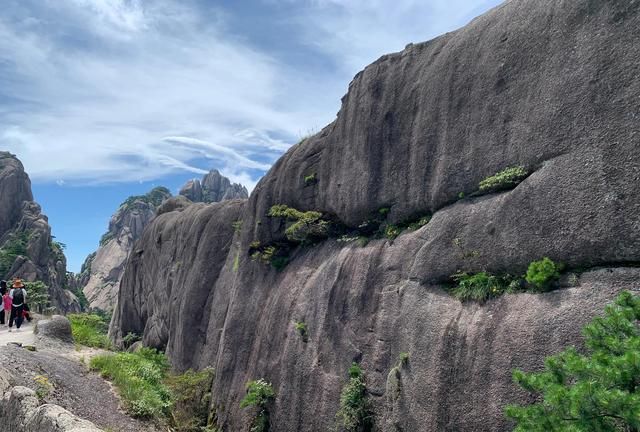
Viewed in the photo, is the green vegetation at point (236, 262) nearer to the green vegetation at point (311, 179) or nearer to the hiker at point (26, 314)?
the green vegetation at point (311, 179)

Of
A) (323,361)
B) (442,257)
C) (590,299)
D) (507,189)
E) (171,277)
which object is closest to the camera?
(590,299)

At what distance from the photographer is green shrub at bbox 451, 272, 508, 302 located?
11.6 meters

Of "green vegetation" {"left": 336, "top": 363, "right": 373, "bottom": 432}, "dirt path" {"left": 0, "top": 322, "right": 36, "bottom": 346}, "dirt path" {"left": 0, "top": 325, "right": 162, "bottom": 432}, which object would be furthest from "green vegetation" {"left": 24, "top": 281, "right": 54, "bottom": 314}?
"green vegetation" {"left": 336, "top": 363, "right": 373, "bottom": 432}

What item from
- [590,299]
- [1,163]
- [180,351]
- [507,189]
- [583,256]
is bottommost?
[180,351]

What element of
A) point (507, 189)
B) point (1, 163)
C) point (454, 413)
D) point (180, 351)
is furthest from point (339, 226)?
point (1, 163)

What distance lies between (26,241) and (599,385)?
81376mm

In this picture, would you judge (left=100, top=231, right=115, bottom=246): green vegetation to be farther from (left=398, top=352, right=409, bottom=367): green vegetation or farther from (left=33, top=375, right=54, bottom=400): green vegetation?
(left=398, top=352, right=409, bottom=367): green vegetation

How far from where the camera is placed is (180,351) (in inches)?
1120

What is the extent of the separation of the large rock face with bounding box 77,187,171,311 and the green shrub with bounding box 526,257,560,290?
360ft

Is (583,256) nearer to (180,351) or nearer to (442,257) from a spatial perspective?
(442,257)

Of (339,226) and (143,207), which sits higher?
(143,207)

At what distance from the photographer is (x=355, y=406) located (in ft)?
46.0

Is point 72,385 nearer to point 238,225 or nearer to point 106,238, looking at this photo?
point 238,225

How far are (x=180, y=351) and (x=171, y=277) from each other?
8586 millimetres
